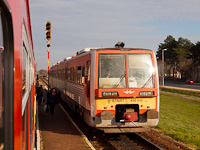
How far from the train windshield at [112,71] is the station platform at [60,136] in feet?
6.92

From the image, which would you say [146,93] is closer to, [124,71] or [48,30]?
[124,71]

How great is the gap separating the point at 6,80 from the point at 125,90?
7371 mm

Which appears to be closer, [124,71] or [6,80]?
[6,80]

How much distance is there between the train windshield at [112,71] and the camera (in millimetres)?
8898

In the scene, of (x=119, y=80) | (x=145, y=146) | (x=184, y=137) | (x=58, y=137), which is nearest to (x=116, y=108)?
(x=119, y=80)

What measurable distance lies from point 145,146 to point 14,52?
7512mm

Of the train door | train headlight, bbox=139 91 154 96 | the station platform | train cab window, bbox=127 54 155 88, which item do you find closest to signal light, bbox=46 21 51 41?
the station platform

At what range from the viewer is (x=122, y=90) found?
349 inches

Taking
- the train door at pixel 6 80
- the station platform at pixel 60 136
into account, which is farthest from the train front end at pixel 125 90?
the train door at pixel 6 80

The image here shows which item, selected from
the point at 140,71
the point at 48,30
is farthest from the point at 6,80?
the point at 48,30

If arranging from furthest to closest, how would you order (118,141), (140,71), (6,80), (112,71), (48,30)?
(48,30) < (118,141) < (140,71) < (112,71) < (6,80)

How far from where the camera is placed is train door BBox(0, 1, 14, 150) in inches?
61.9

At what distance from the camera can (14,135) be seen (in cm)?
174

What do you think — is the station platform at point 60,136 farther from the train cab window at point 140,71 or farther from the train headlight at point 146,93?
the train cab window at point 140,71
